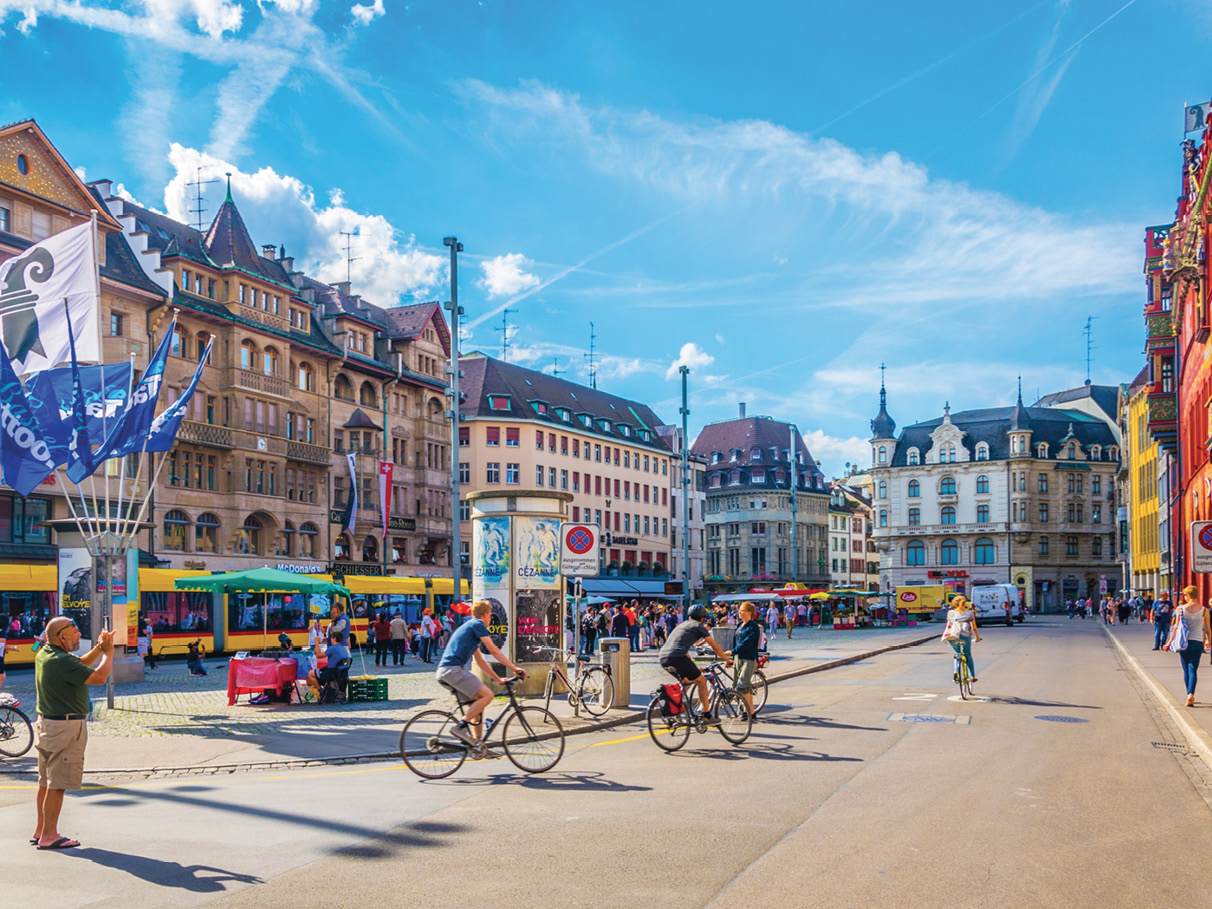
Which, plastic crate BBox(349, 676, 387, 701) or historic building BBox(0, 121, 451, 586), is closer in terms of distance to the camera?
plastic crate BBox(349, 676, 387, 701)

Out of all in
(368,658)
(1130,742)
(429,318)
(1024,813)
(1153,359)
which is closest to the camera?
(1024,813)

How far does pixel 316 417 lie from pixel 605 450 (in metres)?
37.4

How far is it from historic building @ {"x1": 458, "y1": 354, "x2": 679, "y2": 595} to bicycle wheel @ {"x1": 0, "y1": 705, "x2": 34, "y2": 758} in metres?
59.4

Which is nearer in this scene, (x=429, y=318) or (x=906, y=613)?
(x=429, y=318)

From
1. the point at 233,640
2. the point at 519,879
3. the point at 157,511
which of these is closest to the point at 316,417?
the point at 157,511

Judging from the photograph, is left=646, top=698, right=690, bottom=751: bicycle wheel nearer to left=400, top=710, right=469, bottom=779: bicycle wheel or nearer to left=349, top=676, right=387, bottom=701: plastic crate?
left=400, top=710, right=469, bottom=779: bicycle wheel

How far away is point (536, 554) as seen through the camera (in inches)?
804

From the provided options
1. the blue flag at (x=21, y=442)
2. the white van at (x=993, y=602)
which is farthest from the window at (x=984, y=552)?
the blue flag at (x=21, y=442)

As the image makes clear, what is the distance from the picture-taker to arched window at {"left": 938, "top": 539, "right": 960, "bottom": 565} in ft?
391

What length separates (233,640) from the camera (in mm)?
40625

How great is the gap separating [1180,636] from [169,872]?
1590 cm

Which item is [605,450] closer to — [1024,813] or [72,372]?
[72,372]

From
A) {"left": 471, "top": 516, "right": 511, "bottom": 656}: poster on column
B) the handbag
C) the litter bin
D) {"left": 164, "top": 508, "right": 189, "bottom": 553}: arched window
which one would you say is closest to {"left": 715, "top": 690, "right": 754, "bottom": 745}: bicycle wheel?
the litter bin

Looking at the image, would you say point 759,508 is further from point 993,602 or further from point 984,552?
point 993,602
